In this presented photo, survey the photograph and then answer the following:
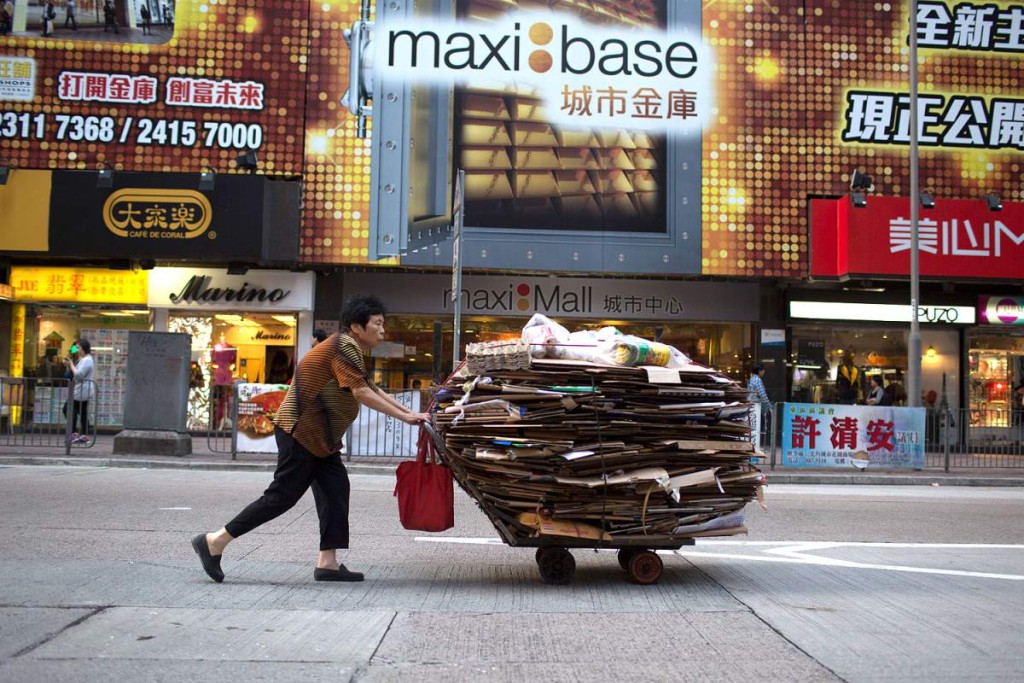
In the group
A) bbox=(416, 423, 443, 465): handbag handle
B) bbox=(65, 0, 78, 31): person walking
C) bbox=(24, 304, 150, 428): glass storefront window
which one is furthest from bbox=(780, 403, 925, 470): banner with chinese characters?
bbox=(65, 0, 78, 31): person walking

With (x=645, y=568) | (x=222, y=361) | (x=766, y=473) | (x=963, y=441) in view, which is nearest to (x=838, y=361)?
(x=963, y=441)

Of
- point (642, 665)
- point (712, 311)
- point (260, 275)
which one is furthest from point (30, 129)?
point (642, 665)

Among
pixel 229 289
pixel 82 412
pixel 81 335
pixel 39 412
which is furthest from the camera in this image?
pixel 81 335

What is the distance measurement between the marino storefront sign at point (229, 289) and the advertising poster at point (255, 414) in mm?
5492

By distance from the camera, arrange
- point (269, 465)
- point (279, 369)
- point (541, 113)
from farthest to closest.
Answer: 1. point (279, 369)
2. point (541, 113)
3. point (269, 465)

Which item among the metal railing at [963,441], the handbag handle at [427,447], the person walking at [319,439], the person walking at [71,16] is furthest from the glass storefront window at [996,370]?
the person walking at [71,16]

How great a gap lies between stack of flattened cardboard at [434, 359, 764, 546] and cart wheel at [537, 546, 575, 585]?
23 cm

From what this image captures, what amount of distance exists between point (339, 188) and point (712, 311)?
858 centimetres

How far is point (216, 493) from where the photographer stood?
35.8 feet

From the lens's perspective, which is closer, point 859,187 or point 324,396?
point 324,396

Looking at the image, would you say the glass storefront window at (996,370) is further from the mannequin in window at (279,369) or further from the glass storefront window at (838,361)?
the mannequin in window at (279,369)

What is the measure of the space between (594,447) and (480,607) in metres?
1.18

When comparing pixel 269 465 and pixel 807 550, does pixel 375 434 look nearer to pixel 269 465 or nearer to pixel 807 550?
pixel 269 465

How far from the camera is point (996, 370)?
22609 mm
